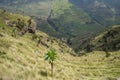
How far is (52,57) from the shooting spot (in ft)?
319

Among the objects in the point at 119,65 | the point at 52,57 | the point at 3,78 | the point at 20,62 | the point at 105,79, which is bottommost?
the point at 119,65

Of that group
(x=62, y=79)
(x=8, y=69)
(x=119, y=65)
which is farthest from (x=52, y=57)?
(x=119, y=65)

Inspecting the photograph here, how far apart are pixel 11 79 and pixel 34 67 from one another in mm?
21188

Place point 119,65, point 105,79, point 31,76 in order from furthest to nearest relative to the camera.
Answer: point 119,65 → point 105,79 → point 31,76

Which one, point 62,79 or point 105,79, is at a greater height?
point 62,79

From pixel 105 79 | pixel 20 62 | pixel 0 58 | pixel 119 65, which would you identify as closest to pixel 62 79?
pixel 20 62

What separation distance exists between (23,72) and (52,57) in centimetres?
3295

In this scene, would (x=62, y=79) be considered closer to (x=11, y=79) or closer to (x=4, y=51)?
(x=4, y=51)

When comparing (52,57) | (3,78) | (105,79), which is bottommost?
(105,79)

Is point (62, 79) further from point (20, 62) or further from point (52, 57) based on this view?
point (52, 57)

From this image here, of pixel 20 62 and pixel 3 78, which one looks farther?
pixel 20 62

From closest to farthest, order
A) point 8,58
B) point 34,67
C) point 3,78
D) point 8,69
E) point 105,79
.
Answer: point 3,78
point 8,69
point 8,58
point 34,67
point 105,79

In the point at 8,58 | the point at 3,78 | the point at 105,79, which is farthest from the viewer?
the point at 105,79

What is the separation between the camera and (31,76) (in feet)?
219
